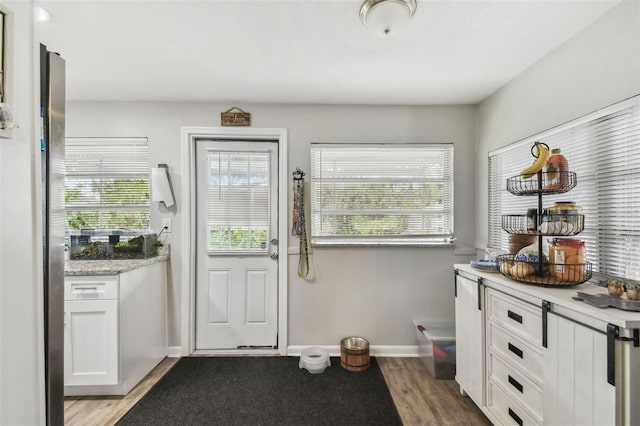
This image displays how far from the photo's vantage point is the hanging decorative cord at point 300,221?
2.62 meters

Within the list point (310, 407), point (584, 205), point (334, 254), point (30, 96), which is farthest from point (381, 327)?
point (30, 96)

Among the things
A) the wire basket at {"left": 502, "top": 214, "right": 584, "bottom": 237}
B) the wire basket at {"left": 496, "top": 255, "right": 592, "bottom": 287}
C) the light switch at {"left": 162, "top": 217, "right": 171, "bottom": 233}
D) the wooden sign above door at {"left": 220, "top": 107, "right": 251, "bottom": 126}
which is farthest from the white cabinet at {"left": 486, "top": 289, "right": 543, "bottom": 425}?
the light switch at {"left": 162, "top": 217, "right": 171, "bottom": 233}

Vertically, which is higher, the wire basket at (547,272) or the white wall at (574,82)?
the white wall at (574,82)

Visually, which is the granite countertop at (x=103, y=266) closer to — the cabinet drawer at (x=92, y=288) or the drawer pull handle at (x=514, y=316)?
the cabinet drawer at (x=92, y=288)

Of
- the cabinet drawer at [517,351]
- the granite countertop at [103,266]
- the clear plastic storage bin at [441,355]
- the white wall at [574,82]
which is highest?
the white wall at [574,82]

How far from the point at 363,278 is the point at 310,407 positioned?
3.75ft

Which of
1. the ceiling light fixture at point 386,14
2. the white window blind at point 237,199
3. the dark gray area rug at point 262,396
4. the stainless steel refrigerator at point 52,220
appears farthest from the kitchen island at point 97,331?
the ceiling light fixture at point 386,14

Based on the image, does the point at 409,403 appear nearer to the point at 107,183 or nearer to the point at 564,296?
the point at 564,296

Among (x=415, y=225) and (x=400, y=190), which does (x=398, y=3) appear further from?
(x=415, y=225)

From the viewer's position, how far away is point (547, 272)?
1.52 m

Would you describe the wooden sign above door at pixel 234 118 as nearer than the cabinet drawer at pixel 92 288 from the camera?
No

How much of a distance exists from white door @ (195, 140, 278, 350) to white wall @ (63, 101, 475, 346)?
20cm

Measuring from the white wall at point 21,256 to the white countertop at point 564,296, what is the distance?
6.25 ft

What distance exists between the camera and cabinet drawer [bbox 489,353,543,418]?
4.57 ft
